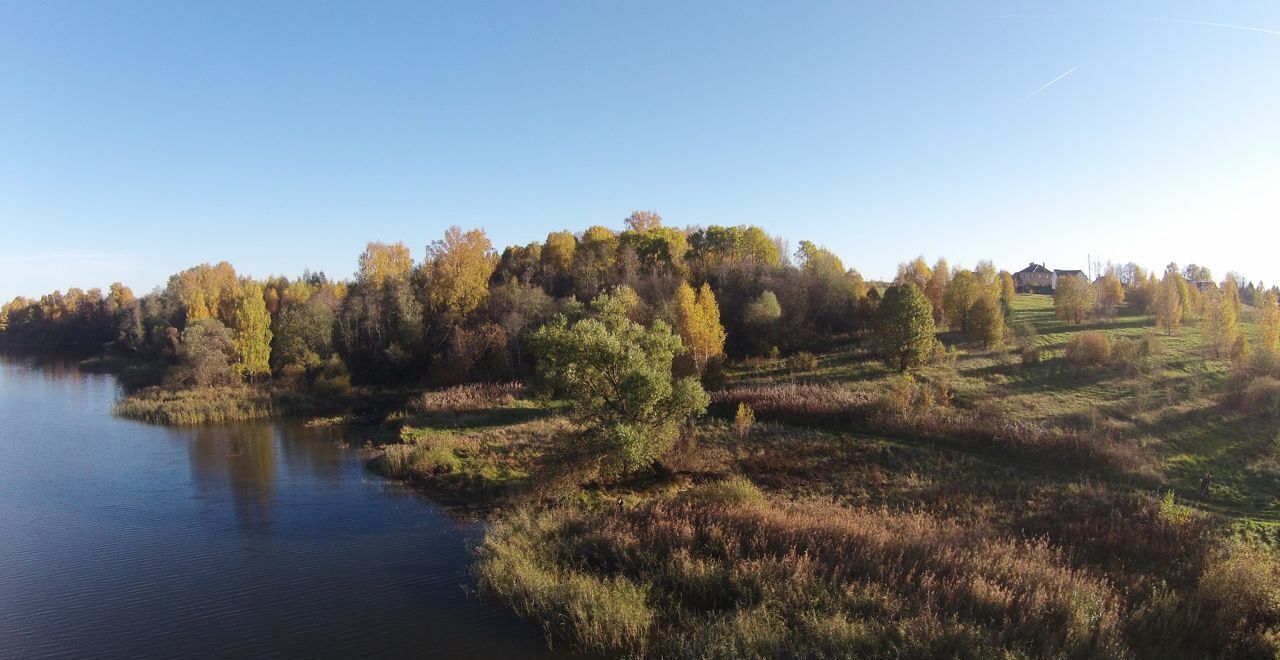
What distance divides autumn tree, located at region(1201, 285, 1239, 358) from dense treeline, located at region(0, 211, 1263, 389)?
1.46 ft

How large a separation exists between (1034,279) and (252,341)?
115 m

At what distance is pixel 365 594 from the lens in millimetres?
15594

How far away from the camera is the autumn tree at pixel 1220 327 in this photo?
39.8 meters

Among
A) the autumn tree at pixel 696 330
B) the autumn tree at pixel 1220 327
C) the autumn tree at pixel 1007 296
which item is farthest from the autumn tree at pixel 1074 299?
the autumn tree at pixel 696 330

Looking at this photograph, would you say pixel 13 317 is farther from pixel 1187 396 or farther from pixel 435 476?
pixel 1187 396

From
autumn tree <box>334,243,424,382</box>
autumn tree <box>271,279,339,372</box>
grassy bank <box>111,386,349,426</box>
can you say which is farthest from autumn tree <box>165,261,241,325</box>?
grassy bank <box>111,386,349,426</box>

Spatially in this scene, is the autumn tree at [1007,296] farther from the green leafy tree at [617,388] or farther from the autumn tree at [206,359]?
the autumn tree at [206,359]

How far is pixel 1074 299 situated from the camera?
181 ft

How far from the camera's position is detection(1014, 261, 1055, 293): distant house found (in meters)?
103

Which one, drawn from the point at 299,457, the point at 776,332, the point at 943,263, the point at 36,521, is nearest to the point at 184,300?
the point at 299,457

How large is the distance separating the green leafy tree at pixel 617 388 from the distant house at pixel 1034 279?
98.9m

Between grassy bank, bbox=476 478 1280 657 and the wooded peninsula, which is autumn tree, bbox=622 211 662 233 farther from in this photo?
grassy bank, bbox=476 478 1280 657

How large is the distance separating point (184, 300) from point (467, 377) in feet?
134

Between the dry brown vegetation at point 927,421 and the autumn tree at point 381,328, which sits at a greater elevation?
the autumn tree at point 381,328
